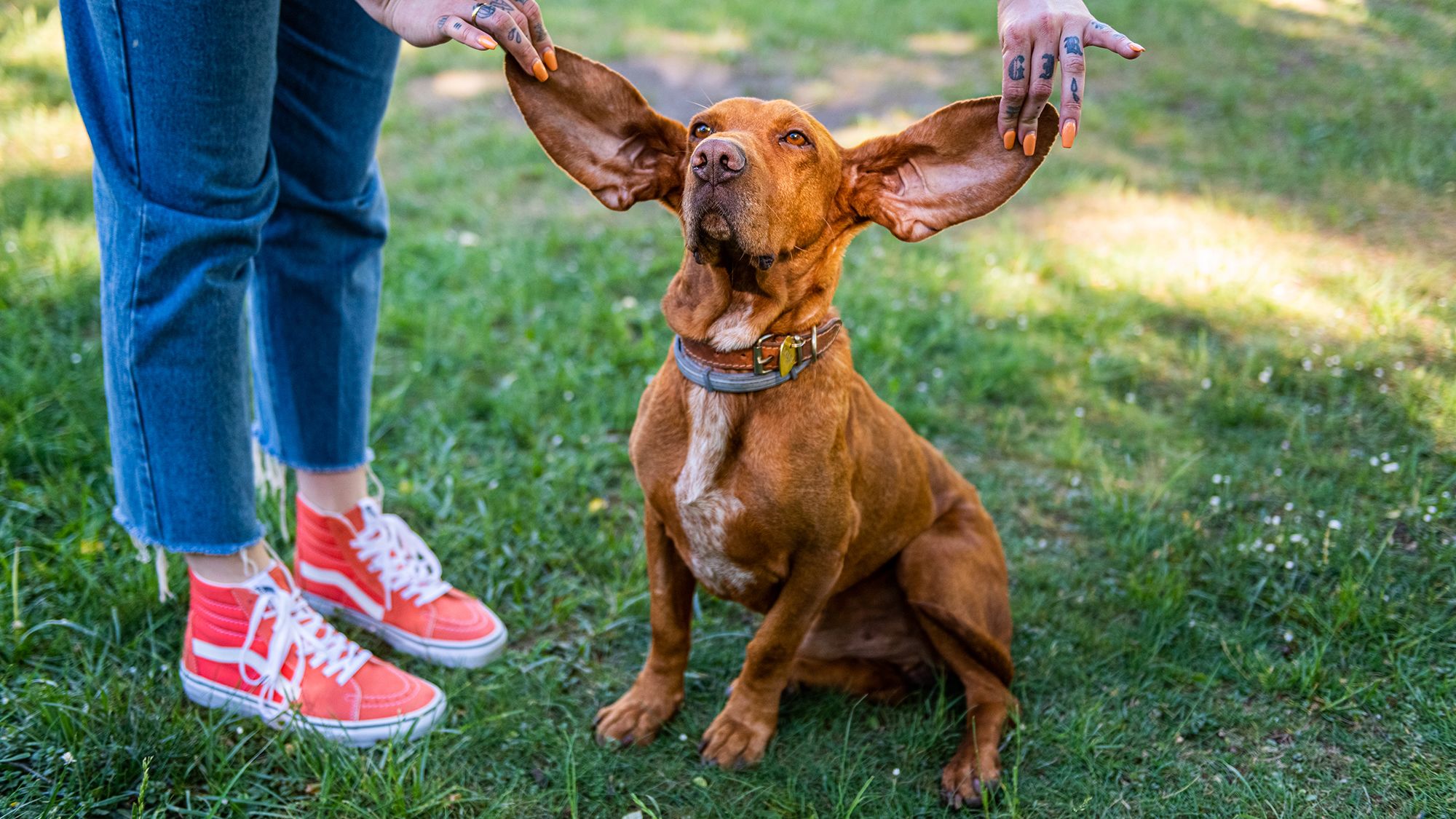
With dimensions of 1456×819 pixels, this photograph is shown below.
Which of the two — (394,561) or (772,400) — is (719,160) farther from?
(394,561)

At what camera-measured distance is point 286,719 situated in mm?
2562

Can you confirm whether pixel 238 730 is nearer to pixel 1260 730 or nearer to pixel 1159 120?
pixel 1260 730

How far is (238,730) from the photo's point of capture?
8.25 ft

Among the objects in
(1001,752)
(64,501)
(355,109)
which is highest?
(355,109)

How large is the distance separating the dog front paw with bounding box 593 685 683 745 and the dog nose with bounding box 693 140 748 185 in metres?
1.33

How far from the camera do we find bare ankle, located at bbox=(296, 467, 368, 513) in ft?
9.46

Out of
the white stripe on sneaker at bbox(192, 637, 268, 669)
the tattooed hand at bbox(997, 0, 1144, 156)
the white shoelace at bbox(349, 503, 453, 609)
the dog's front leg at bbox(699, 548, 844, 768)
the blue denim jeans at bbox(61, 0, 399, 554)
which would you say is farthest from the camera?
the white shoelace at bbox(349, 503, 453, 609)

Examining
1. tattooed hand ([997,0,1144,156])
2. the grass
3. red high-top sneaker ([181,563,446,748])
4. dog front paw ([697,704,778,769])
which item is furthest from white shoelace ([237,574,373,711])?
tattooed hand ([997,0,1144,156])

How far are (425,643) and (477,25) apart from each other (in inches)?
64.7

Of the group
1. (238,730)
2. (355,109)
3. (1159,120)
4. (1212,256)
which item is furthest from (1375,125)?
(238,730)

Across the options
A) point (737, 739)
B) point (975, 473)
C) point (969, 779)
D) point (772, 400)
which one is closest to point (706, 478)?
point (772, 400)

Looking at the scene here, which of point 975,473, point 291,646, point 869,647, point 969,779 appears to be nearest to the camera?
point 969,779

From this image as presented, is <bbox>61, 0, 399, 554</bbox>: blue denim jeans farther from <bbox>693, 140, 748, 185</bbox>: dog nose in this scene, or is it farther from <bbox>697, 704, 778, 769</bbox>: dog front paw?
<bbox>697, 704, 778, 769</bbox>: dog front paw

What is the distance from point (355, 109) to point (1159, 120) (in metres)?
6.00
